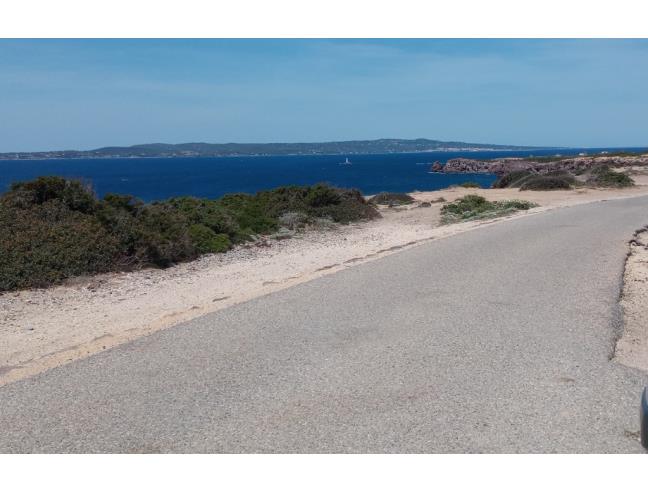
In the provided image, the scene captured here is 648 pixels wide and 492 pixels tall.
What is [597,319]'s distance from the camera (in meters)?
8.72

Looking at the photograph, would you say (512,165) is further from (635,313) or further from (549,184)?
(635,313)

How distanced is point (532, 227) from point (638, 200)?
12503 millimetres

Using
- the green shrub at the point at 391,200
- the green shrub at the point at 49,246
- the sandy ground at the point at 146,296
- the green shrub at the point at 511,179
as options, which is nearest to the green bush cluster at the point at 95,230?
the green shrub at the point at 49,246

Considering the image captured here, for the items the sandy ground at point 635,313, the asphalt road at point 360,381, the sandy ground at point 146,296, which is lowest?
the sandy ground at point 146,296

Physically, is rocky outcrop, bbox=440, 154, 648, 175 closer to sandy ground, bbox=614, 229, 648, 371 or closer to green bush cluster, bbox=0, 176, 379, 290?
green bush cluster, bbox=0, 176, 379, 290

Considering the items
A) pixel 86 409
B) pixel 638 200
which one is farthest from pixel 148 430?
pixel 638 200

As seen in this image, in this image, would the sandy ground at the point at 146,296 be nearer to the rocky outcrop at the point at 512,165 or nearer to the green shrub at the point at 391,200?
the green shrub at the point at 391,200

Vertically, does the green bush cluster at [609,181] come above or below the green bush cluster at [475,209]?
above

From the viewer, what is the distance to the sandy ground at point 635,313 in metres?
7.23

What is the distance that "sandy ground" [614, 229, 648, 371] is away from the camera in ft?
23.7

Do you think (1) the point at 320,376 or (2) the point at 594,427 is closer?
(2) the point at 594,427

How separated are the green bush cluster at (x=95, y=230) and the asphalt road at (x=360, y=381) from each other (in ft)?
16.5

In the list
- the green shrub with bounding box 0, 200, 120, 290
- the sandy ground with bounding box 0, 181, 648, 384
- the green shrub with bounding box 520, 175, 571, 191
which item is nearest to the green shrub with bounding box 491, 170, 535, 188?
the green shrub with bounding box 520, 175, 571, 191

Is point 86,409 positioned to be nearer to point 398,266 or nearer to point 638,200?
point 398,266
